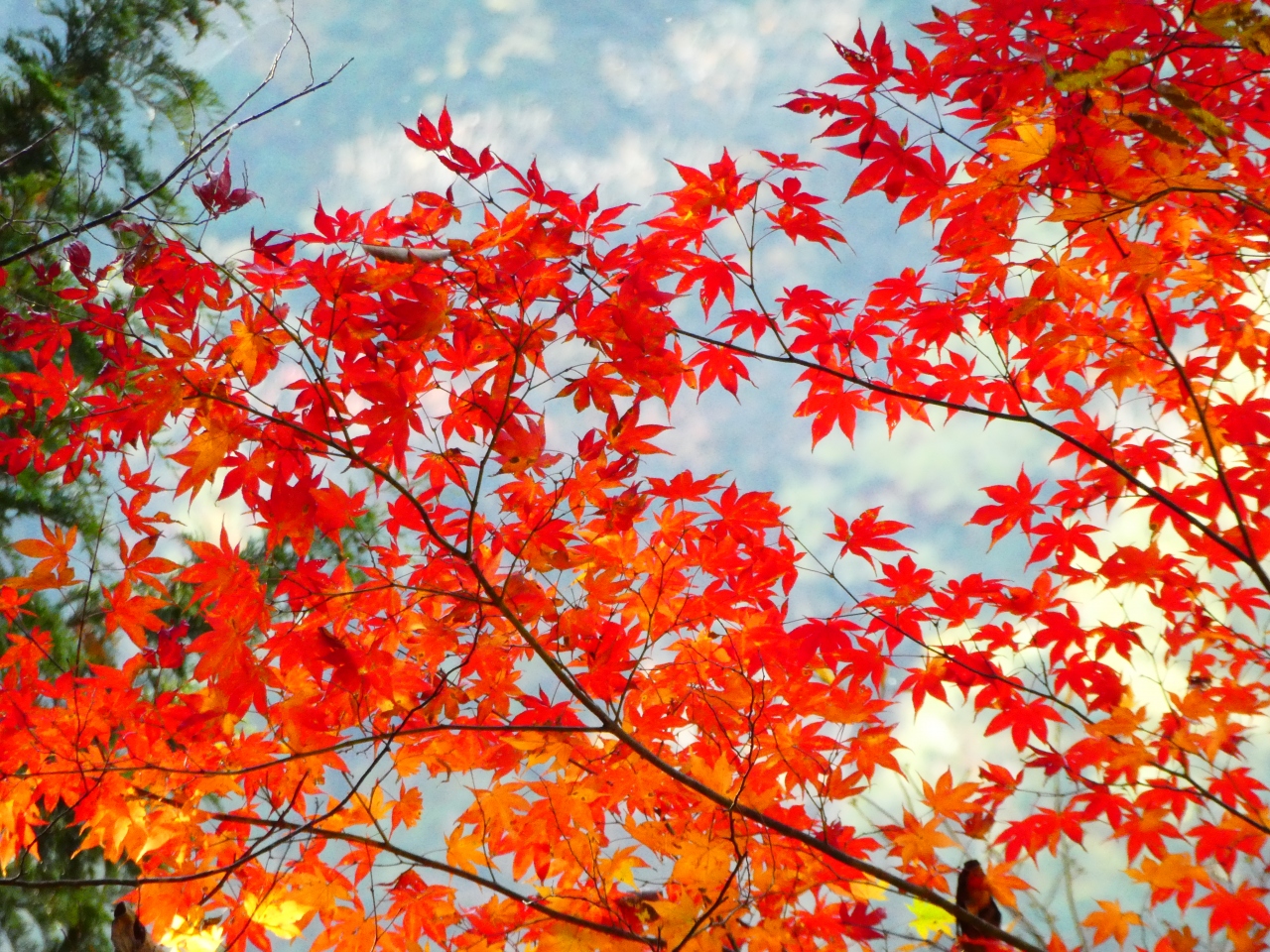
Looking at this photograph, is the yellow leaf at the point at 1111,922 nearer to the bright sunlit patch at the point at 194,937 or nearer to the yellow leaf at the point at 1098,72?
the yellow leaf at the point at 1098,72

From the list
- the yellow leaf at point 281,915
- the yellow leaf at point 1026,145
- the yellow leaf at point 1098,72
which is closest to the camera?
the yellow leaf at point 1098,72

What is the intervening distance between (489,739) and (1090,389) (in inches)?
62.0

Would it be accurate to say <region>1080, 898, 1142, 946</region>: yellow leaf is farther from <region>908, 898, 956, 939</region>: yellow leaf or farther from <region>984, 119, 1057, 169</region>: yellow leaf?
<region>984, 119, 1057, 169</region>: yellow leaf

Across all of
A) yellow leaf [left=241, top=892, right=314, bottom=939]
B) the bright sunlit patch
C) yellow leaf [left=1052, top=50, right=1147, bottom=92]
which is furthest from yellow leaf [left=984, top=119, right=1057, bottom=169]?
the bright sunlit patch

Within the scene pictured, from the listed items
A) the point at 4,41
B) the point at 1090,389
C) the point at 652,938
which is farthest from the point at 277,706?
the point at 4,41

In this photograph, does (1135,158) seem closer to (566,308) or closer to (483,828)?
(566,308)

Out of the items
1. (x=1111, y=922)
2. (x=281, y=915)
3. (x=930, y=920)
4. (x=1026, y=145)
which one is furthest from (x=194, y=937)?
(x=1026, y=145)

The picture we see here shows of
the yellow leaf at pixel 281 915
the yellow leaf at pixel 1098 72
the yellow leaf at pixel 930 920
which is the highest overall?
the yellow leaf at pixel 1098 72

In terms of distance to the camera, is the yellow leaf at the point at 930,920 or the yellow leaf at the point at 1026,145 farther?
the yellow leaf at the point at 930,920

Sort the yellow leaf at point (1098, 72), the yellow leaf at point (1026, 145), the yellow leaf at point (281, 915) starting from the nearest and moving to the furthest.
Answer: the yellow leaf at point (1098, 72), the yellow leaf at point (1026, 145), the yellow leaf at point (281, 915)

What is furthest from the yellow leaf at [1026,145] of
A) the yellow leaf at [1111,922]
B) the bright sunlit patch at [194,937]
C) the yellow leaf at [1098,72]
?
the bright sunlit patch at [194,937]

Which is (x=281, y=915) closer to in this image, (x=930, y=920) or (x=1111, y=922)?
(x=930, y=920)

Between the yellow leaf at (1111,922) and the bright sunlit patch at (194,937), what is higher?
the yellow leaf at (1111,922)

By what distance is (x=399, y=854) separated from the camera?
160 cm
